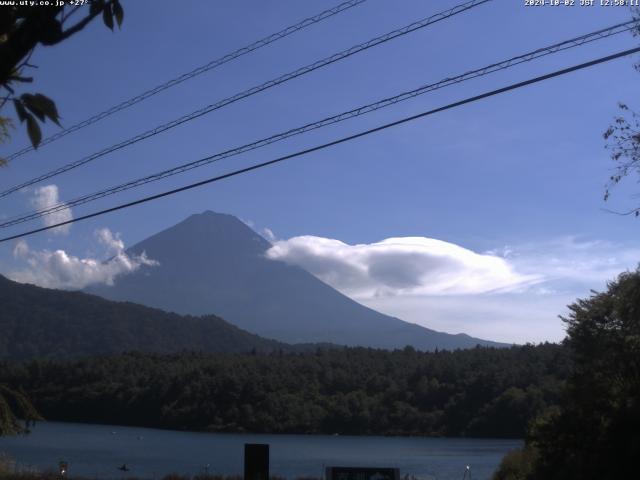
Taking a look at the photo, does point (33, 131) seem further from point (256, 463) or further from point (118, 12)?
point (256, 463)

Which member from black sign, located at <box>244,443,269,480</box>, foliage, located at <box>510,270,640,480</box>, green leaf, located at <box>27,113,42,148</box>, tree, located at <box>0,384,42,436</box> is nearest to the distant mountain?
tree, located at <box>0,384,42,436</box>

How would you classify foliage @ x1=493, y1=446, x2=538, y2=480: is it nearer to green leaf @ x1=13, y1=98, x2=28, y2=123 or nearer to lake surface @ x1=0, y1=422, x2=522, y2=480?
green leaf @ x1=13, y1=98, x2=28, y2=123

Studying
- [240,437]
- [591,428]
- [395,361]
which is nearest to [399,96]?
[591,428]

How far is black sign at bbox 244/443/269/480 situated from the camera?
45.6ft

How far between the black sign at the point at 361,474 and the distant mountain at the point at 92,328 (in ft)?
492

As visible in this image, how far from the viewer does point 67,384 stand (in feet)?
298

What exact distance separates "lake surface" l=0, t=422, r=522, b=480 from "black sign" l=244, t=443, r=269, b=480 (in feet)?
85.8

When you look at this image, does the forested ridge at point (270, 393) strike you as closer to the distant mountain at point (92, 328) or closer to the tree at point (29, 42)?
the distant mountain at point (92, 328)

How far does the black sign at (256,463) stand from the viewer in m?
13.9

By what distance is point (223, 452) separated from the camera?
62781 millimetres

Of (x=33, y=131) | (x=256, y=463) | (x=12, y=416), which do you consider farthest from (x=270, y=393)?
(x=33, y=131)

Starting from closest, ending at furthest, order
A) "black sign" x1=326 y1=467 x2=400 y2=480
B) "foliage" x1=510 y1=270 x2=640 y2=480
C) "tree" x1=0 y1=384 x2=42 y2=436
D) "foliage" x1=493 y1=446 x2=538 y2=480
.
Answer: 1. "foliage" x1=510 y1=270 x2=640 y2=480
2. "black sign" x1=326 y1=467 x2=400 y2=480
3. "tree" x1=0 y1=384 x2=42 y2=436
4. "foliage" x1=493 y1=446 x2=538 y2=480

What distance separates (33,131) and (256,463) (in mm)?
11295

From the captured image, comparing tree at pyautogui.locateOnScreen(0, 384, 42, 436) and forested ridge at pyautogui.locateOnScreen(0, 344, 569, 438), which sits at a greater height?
forested ridge at pyautogui.locateOnScreen(0, 344, 569, 438)
